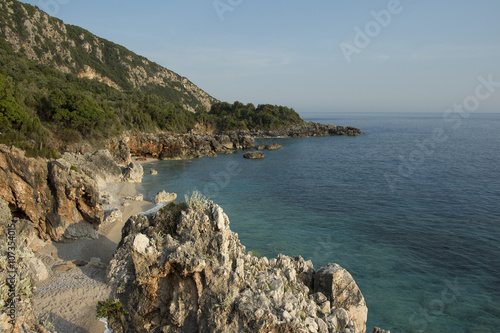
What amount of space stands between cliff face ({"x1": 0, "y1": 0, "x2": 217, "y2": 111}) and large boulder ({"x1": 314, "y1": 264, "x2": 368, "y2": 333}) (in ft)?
339

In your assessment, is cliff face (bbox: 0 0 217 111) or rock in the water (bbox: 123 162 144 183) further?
cliff face (bbox: 0 0 217 111)

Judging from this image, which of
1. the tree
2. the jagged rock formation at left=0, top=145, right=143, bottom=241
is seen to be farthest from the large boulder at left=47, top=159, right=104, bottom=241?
the tree

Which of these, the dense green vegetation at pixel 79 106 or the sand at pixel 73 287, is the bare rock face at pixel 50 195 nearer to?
the sand at pixel 73 287

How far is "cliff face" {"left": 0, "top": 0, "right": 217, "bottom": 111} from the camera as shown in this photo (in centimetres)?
8594

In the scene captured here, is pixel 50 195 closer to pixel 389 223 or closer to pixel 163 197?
pixel 163 197

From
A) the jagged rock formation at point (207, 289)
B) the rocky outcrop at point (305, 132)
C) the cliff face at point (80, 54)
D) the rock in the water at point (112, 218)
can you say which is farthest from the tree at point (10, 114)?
the rocky outcrop at point (305, 132)

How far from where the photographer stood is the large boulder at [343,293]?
11.1 metres

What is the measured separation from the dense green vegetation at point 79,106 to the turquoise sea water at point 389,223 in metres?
12.3

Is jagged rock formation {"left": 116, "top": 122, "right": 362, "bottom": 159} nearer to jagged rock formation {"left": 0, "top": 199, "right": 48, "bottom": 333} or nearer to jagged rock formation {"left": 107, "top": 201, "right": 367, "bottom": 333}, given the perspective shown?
jagged rock formation {"left": 107, "top": 201, "right": 367, "bottom": 333}

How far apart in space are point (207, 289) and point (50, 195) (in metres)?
13.5

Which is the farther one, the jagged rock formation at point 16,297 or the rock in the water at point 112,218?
the rock in the water at point 112,218

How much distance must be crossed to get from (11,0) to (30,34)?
41.2 feet

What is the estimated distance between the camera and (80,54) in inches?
4267

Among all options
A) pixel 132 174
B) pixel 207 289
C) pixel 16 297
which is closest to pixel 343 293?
pixel 207 289
